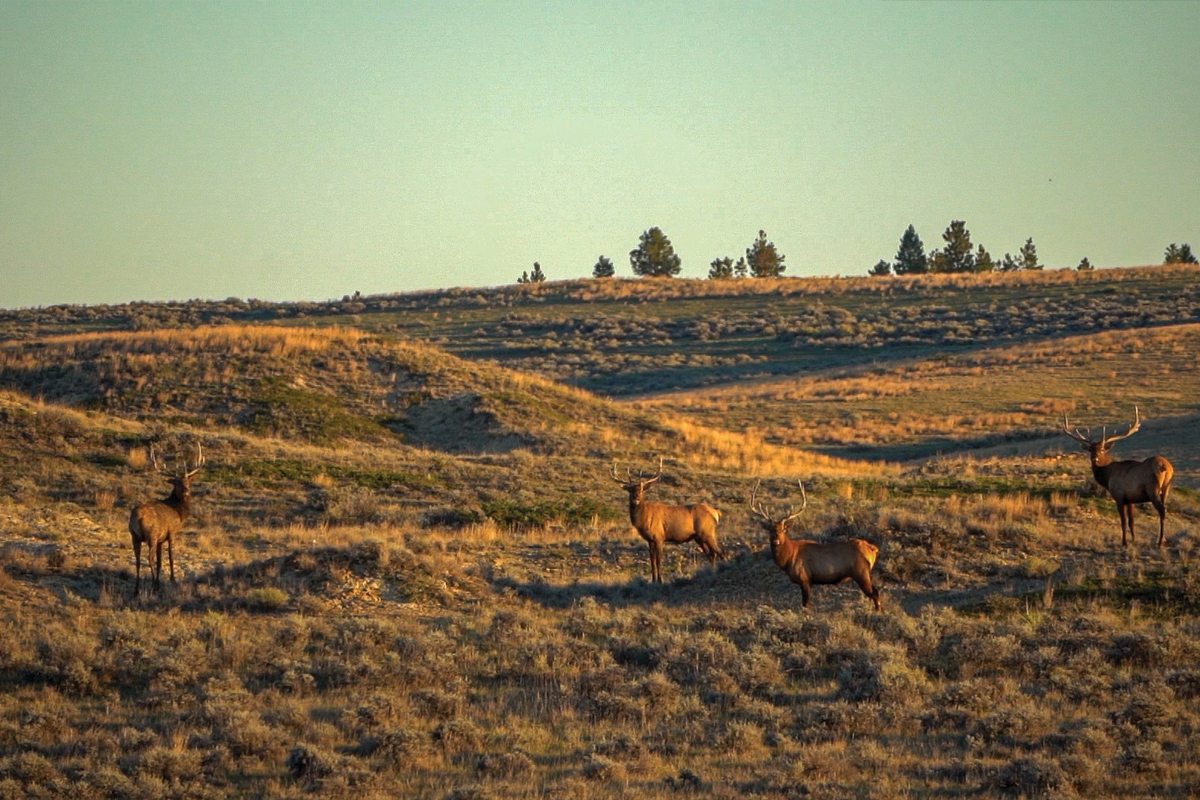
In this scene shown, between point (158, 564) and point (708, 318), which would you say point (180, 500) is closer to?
point (158, 564)

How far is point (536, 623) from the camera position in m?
17.9

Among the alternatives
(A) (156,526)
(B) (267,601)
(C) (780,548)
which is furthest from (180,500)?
(C) (780,548)

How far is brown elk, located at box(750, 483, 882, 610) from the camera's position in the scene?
Answer: 17891 mm

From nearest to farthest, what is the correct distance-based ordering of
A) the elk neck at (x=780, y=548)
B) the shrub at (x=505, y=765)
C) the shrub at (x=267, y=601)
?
1. the shrub at (x=505, y=765)
2. the elk neck at (x=780, y=548)
3. the shrub at (x=267, y=601)

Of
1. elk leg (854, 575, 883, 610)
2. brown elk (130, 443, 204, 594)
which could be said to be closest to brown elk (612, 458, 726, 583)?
elk leg (854, 575, 883, 610)

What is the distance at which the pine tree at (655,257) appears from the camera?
112 meters

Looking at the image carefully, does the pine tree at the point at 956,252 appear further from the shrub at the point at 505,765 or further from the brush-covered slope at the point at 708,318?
the shrub at the point at 505,765

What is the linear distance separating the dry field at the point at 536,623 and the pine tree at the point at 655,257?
237ft

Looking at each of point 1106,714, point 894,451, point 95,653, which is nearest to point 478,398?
point 894,451

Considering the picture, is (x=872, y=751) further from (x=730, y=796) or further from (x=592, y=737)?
(x=592, y=737)

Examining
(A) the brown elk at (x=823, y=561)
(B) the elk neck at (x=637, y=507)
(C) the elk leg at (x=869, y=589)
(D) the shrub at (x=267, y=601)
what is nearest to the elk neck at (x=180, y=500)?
(D) the shrub at (x=267, y=601)

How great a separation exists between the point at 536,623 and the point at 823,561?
4.04 meters

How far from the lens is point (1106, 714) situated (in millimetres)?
13711

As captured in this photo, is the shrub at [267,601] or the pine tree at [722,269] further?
the pine tree at [722,269]
